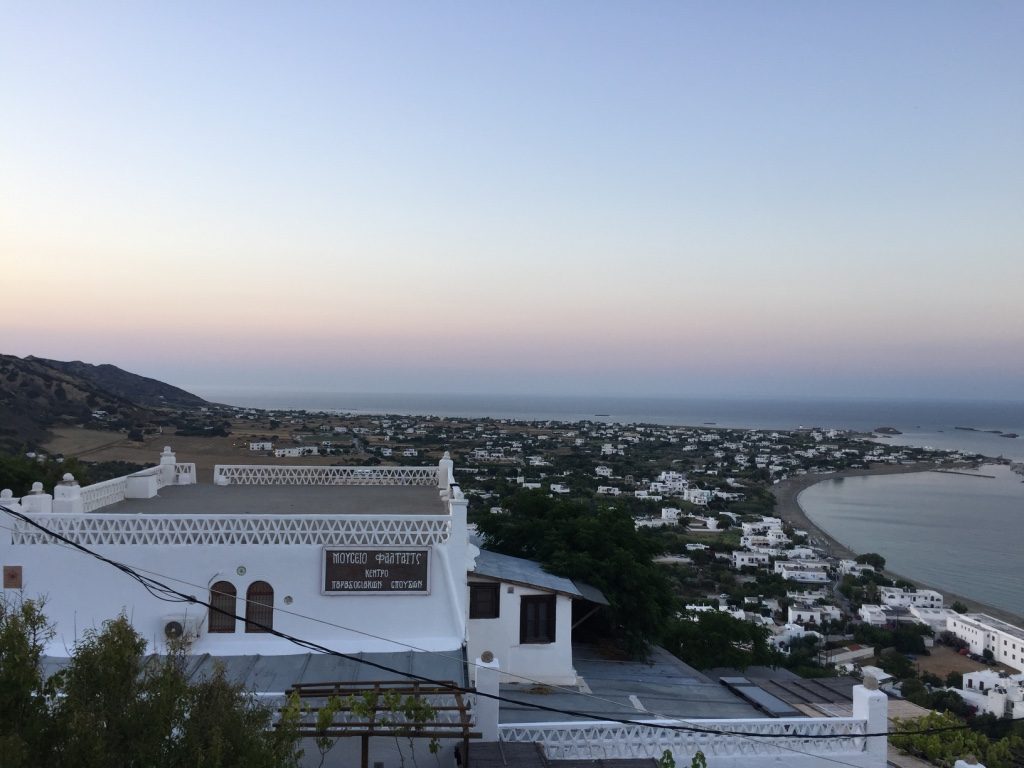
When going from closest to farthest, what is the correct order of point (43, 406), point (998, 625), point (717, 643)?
point (717, 643), point (998, 625), point (43, 406)

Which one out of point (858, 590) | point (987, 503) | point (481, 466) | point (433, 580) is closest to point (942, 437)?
point (987, 503)

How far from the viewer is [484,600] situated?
11.2 m

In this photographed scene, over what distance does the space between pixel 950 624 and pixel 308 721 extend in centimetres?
3921

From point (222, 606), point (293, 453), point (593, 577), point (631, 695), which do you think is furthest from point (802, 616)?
point (293, 453)

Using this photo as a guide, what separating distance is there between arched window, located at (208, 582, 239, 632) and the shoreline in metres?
43.4

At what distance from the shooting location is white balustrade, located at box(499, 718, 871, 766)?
8.12m

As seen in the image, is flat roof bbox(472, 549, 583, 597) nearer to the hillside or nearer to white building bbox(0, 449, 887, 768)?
white building bbox(0, 449, 887, 768)

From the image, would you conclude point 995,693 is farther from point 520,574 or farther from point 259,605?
point 259,605

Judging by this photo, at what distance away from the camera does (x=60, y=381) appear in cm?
6494

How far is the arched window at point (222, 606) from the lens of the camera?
10.1 metres

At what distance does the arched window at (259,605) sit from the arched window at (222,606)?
190 millimetres

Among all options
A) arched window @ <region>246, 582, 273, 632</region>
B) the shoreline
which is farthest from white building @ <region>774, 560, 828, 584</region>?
arched window @ <region>246, 582, 273, 632</region>

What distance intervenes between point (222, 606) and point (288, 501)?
10.1ft

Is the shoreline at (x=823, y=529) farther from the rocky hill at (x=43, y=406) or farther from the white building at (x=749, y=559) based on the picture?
the rocky hill at (x=43, y=406)
